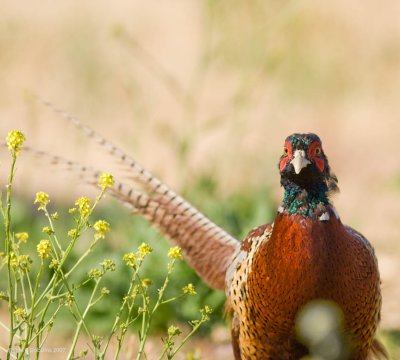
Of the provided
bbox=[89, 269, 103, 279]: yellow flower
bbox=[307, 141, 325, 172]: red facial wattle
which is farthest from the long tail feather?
bbox=[89, 269, 103, 279]: yellow flower

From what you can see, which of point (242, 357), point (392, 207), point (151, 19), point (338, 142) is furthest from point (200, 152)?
point (242, 357)

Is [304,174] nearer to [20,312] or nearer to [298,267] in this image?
[298,267]

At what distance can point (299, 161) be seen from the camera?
3477mm

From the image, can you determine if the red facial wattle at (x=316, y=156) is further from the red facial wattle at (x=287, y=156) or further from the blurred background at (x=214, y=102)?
the blurred background at (x=214, y=102)

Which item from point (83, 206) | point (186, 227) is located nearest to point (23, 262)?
point (83, 206)

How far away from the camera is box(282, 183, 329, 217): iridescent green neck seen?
362 cm

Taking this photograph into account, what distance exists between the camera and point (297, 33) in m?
11.5

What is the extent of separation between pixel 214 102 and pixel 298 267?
7.27 m

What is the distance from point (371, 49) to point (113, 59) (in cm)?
340

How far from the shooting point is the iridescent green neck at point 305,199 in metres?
3.62

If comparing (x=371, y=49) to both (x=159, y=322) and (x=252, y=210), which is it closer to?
(x=252, y=210)

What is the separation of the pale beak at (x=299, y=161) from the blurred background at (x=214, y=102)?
196 cm

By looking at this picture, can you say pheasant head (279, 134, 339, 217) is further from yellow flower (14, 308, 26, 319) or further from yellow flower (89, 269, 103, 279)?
yellow flower (14, 308, 26, 319)

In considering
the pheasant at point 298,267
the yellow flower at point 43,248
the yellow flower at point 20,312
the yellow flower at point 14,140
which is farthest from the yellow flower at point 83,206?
the pheasant at point 298,267
